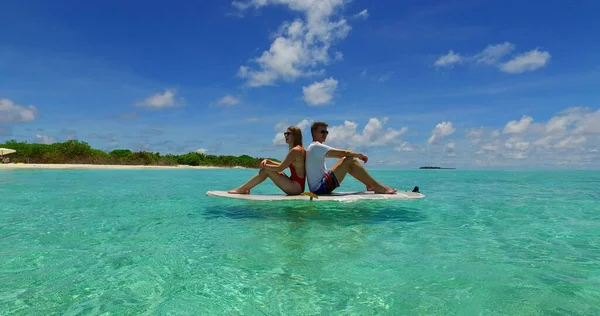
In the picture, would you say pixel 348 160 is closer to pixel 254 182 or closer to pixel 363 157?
pixel 363 157

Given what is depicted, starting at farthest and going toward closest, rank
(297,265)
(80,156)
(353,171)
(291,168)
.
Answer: (80,156) < (291,168) < (353,171) < (297,265)

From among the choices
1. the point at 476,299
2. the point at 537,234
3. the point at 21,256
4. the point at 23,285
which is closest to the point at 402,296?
the point at 476,299

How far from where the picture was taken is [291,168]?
898 cm

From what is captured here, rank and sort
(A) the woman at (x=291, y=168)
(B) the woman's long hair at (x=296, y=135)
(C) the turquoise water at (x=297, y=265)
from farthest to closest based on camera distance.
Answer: (B) the woman's long hair at (x=296, y=135), (A) the woman at (x=291, y=168), (C) the turquoise water at (x=297, y=265)

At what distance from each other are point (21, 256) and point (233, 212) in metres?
4.07

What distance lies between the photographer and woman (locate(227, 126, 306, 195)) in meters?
8.38

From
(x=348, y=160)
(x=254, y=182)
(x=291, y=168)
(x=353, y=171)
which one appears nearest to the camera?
(x=348, y=160)

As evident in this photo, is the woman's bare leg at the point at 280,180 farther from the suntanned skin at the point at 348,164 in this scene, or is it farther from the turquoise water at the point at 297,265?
the turquoise water at the point at 297,265

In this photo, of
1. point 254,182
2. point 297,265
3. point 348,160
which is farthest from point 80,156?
point 297,265

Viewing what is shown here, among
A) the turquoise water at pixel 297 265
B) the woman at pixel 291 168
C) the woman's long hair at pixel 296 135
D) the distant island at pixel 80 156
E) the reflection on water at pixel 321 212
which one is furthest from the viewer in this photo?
the distant island at pixel 80 156

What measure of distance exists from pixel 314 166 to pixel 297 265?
481 centimetres

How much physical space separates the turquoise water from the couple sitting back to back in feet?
5.07

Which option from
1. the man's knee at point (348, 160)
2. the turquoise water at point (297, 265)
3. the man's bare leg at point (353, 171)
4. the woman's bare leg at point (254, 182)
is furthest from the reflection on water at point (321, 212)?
the man's knee at point (348, 160)

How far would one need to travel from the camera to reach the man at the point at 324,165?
8258 millimetres
